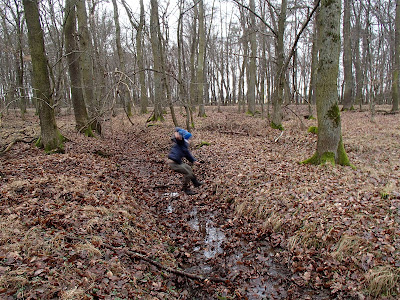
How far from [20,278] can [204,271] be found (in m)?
2.90

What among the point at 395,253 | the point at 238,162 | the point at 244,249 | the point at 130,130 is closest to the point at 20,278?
the point at 244,249

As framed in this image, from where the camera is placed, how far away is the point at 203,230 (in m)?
6.26

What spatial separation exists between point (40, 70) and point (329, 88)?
9.72m

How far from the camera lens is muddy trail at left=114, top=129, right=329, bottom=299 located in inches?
172

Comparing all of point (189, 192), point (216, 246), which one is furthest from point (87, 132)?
A: point (216, 246)

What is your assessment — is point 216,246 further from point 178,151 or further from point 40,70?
point 40,70

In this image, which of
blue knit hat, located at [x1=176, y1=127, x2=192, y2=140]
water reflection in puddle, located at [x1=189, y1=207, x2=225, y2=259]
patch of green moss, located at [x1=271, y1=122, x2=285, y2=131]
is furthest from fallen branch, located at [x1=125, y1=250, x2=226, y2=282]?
patch of green moss, located at [x1=271, y1=122, x2=285, y2=131]

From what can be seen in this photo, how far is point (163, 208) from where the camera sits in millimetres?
7320

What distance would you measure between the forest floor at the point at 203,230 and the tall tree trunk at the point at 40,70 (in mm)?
1238

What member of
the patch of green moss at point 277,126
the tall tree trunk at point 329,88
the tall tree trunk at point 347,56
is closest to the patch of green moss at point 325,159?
the tall tree trunk at point 329,88

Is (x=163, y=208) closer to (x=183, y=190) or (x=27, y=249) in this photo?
(x=183, y=190)

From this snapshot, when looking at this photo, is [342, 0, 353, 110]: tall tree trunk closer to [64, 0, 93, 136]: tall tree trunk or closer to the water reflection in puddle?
[64, 0, 93, 136]: tall tree trunk

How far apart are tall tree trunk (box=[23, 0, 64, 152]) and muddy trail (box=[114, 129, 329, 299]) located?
11.5 feet

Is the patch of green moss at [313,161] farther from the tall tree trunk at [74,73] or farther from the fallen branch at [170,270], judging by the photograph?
the tall tree trunk at [74,73]
